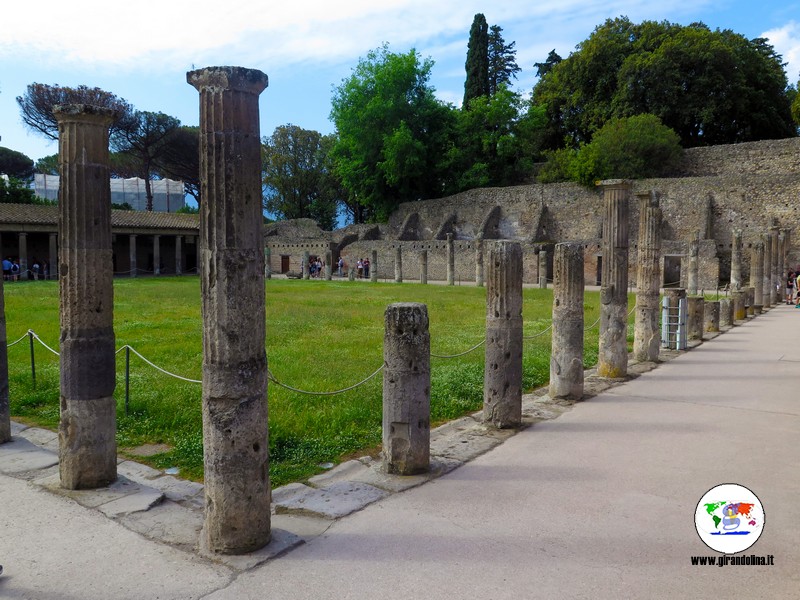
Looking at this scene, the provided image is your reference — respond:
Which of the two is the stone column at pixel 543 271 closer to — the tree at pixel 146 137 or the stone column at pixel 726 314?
the stone column at pixel 726 314

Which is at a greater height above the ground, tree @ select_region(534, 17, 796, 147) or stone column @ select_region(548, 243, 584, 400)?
tree @ select_region(534, 17, 796, 147)

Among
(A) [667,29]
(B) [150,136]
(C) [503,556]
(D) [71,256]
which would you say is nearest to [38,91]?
(B) [150,136]

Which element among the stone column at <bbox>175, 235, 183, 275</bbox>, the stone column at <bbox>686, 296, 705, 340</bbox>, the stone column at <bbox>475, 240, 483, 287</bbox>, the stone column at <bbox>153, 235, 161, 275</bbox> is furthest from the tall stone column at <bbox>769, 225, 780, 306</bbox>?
the stone column at <bbox>153, 235, 161, 275</bbox>

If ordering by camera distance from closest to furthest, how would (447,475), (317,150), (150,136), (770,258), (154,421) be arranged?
(447,475) < (154,421) < (770,258) < (150,136) < (317,150)

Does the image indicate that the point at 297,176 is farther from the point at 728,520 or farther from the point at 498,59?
the point at 728,520

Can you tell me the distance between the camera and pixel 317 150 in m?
46.5

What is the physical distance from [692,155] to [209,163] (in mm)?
34934

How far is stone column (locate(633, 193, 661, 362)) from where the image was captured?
30.2 feet

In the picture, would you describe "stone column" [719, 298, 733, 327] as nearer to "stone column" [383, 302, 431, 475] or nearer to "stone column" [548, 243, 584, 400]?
"stone column" [548, 243, 584, 400]

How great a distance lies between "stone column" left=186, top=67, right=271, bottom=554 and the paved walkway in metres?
0.27

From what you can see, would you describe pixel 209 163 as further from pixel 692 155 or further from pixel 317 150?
pixel 317 150

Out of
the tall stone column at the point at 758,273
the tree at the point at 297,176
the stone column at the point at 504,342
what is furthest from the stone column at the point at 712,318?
the tree at the point at 297,176

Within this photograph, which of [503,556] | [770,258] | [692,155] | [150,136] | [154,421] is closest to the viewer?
[503,556]

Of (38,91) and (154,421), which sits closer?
(154,421)
